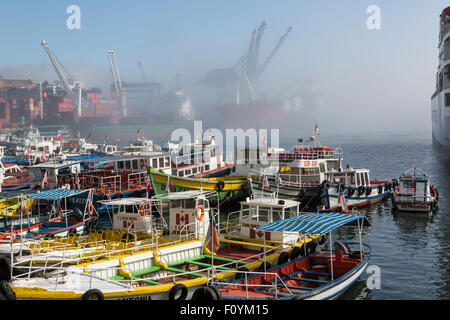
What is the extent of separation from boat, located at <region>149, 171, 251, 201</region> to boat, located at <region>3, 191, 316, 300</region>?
12320 mm

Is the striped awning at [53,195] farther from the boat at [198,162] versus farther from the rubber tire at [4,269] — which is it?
the boat at [198,162]

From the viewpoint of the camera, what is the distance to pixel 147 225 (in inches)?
858

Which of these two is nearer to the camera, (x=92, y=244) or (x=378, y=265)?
(x=92, y=244)

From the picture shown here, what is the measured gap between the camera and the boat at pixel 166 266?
1443 cm

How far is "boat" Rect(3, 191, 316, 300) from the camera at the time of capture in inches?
568

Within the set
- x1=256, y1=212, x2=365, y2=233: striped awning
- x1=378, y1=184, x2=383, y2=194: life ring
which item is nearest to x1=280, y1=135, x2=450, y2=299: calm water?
x1=378, y1=184, x2=383, y2=194: life ring

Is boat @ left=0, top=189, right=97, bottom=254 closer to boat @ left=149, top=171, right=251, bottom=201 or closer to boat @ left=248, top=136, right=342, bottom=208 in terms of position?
boat @ left=149, top=171, right=251, bottom=201

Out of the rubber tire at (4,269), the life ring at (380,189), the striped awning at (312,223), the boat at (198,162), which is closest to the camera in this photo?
the rubber tire at (4,269)

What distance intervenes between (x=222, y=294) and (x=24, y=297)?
21.2 ft

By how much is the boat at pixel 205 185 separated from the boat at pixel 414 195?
12.9 m

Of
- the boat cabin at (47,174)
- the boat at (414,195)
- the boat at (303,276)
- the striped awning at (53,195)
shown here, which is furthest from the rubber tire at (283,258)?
the boat cabin at (47,174)

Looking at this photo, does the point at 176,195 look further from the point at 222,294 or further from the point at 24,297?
the point at 24,297

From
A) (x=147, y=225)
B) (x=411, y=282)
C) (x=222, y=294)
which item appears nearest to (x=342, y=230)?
(x=411, y=282)

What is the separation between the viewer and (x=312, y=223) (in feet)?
58.3
